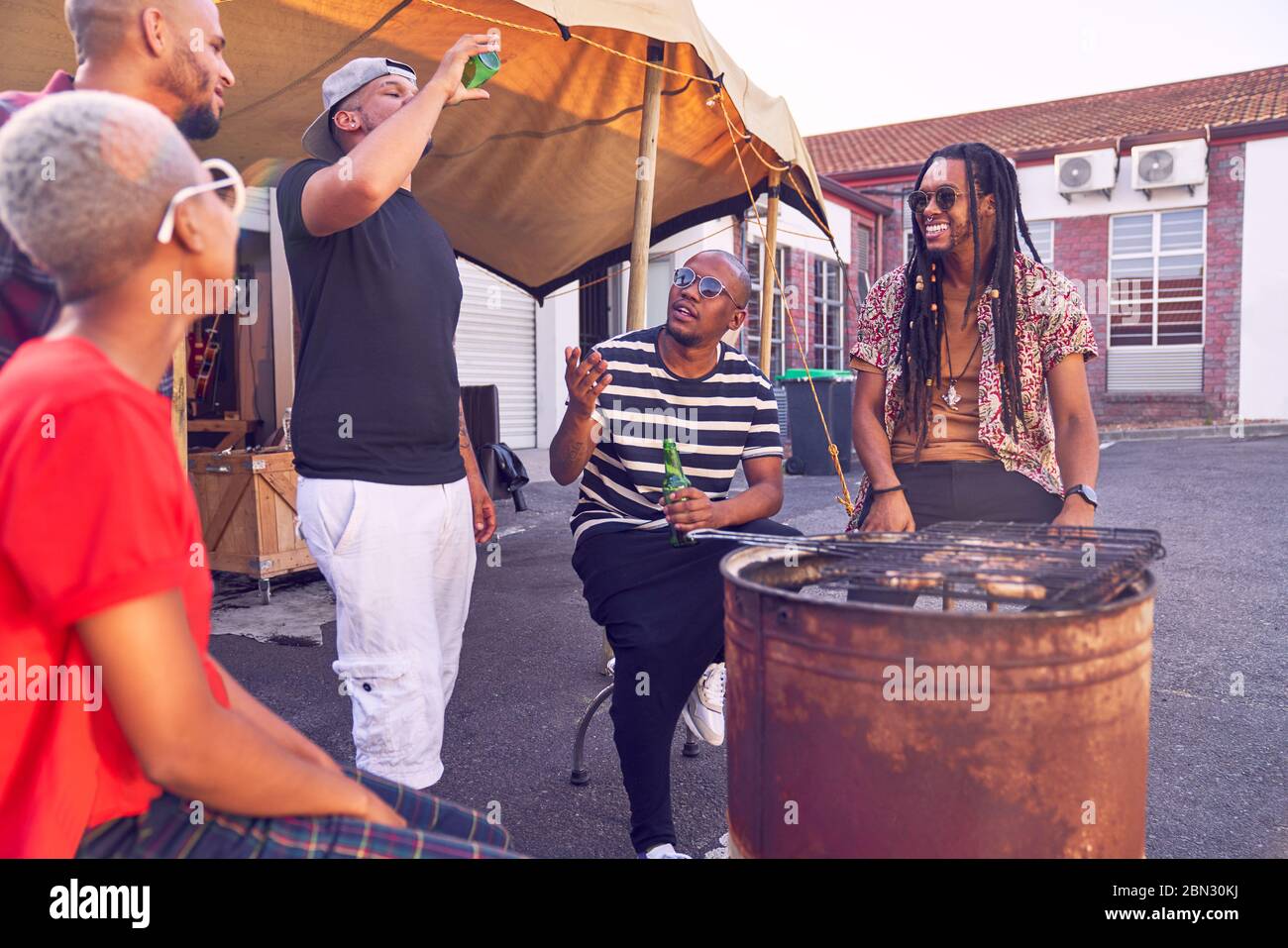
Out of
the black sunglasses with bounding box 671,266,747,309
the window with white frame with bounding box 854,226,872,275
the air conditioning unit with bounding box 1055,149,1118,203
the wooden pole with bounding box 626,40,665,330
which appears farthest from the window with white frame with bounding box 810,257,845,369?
the black sunglasses with bounding box 671,266,747,309

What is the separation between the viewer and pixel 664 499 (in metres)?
3.02

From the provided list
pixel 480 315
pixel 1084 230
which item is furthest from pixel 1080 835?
pixel 1084 230

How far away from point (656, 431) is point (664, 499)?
1.07 feet

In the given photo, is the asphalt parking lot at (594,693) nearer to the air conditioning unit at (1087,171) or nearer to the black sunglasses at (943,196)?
the black sunglasses at (943,196)

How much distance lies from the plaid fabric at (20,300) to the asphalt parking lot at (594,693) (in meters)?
2.16

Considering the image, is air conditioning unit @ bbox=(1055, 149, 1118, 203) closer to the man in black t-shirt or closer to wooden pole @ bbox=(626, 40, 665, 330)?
wooden pole @ bbox=(626, 40, 665, 330)

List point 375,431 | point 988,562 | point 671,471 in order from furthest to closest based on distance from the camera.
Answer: point 671,471
point 375,431
point 988,562

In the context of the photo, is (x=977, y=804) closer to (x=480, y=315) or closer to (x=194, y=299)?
(x=194, y=299)

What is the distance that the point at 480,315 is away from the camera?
13.1 meters

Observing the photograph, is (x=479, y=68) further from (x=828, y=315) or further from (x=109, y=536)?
(x=828, y=315)

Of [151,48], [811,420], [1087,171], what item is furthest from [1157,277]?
[151,48]

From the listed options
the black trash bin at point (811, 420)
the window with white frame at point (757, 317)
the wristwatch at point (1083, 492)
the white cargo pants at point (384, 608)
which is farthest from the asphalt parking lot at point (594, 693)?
the window with white frame at point (757, 317)

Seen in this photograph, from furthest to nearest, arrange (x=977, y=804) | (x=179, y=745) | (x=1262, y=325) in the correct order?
(x=1262, y=325), (x=977, y=804), (x=179, y=745)

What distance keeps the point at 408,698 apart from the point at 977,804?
4.90 feet
